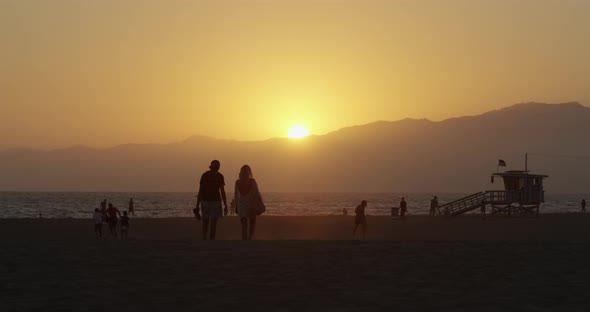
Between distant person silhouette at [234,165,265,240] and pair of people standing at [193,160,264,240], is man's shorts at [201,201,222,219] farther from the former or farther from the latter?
distant person silhouette at [234,165,265,240]

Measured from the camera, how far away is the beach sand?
805 centimetres

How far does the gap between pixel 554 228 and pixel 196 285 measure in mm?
39862

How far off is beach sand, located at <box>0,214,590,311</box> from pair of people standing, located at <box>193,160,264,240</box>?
3371mm

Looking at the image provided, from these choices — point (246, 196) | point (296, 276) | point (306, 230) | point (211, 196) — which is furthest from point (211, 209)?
point (306, 230)

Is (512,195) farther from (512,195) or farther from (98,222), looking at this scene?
(98,222)

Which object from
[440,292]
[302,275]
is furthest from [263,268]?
[440,292]

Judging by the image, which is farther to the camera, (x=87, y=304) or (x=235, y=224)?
(x=235, y=224)

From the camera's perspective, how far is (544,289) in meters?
8.94

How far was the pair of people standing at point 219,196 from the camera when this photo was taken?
16609 millimetres

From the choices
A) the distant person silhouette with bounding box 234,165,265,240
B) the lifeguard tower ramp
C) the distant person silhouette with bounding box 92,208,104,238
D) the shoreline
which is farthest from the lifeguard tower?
the distant person silhouette with bounding box 234,165,265,240

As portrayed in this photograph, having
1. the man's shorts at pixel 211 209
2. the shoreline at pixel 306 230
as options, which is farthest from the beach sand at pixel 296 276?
the shoreline at pixel 306 230

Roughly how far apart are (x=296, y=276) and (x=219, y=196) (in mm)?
7239

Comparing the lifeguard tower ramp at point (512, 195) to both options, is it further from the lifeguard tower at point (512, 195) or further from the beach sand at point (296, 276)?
the beach sand at point (296, 276)

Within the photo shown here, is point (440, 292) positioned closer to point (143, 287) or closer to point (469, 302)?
point (469, 302)
